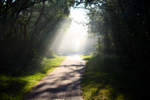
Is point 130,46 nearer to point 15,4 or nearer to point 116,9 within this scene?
point 116,9

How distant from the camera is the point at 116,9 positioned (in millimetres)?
16859

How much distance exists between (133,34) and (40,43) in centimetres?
1555

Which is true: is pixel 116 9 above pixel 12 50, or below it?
above

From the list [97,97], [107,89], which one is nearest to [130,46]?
[107,89]

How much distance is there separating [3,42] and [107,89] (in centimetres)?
1278

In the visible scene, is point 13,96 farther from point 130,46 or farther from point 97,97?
point 130,46

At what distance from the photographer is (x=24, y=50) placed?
18.5 m

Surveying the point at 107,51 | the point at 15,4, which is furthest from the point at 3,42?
the point at 107,51

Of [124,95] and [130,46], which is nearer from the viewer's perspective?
[124,95]

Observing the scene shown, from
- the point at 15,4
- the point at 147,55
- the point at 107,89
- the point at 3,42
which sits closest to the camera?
the point at 107,89

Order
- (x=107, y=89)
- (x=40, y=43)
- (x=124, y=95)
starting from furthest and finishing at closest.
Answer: (x=40, y=43), (x=107, y=89), (x=124, y=95)

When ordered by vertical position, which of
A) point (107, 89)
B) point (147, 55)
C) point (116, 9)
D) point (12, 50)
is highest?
point (116, 9)

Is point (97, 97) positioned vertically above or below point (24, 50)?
below

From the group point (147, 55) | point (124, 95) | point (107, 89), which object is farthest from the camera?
point (147, 55)
